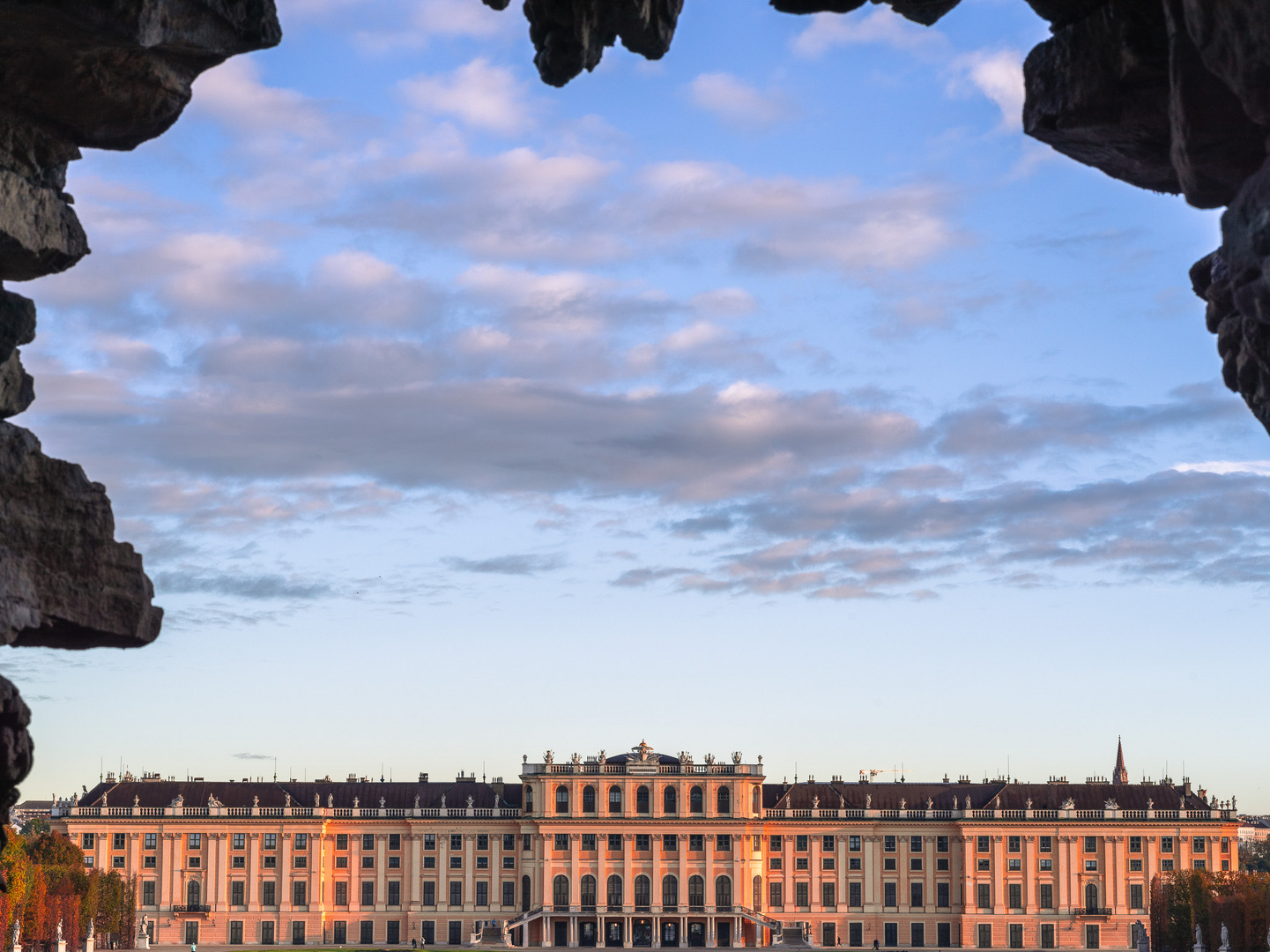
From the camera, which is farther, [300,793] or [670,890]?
[300,793]

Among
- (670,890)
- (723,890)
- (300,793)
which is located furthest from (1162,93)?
(300,793)

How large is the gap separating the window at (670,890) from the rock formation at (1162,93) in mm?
127103

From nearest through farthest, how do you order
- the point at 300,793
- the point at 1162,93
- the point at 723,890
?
1. the point at 1162,93
2. the point at 723,890
3. the point at 300,793

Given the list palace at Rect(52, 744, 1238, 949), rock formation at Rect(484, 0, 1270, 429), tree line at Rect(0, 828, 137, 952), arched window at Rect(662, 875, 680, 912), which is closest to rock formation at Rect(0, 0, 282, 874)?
rock formation at Rect(484, 0, 1270, 429)

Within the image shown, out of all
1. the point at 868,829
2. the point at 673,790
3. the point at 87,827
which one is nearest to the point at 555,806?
the point at 673,790

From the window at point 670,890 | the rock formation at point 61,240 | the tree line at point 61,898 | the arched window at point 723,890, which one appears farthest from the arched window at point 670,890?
the rock formation at point 61,240

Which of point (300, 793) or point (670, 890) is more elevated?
point (300, 793)

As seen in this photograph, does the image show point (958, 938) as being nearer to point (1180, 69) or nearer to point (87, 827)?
point (87, 827)

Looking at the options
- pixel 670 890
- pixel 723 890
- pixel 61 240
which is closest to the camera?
pixel 61 240

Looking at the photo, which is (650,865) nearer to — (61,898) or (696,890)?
(696,890)

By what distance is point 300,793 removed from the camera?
14150 cm

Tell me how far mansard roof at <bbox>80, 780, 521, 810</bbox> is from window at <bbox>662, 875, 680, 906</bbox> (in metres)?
14.0

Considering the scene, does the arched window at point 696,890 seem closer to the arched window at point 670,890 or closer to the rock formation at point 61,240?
the arched window at point 670,890

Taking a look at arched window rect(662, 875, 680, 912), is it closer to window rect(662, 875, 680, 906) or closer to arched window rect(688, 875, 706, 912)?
window rect(662, 875, 680, 906)
